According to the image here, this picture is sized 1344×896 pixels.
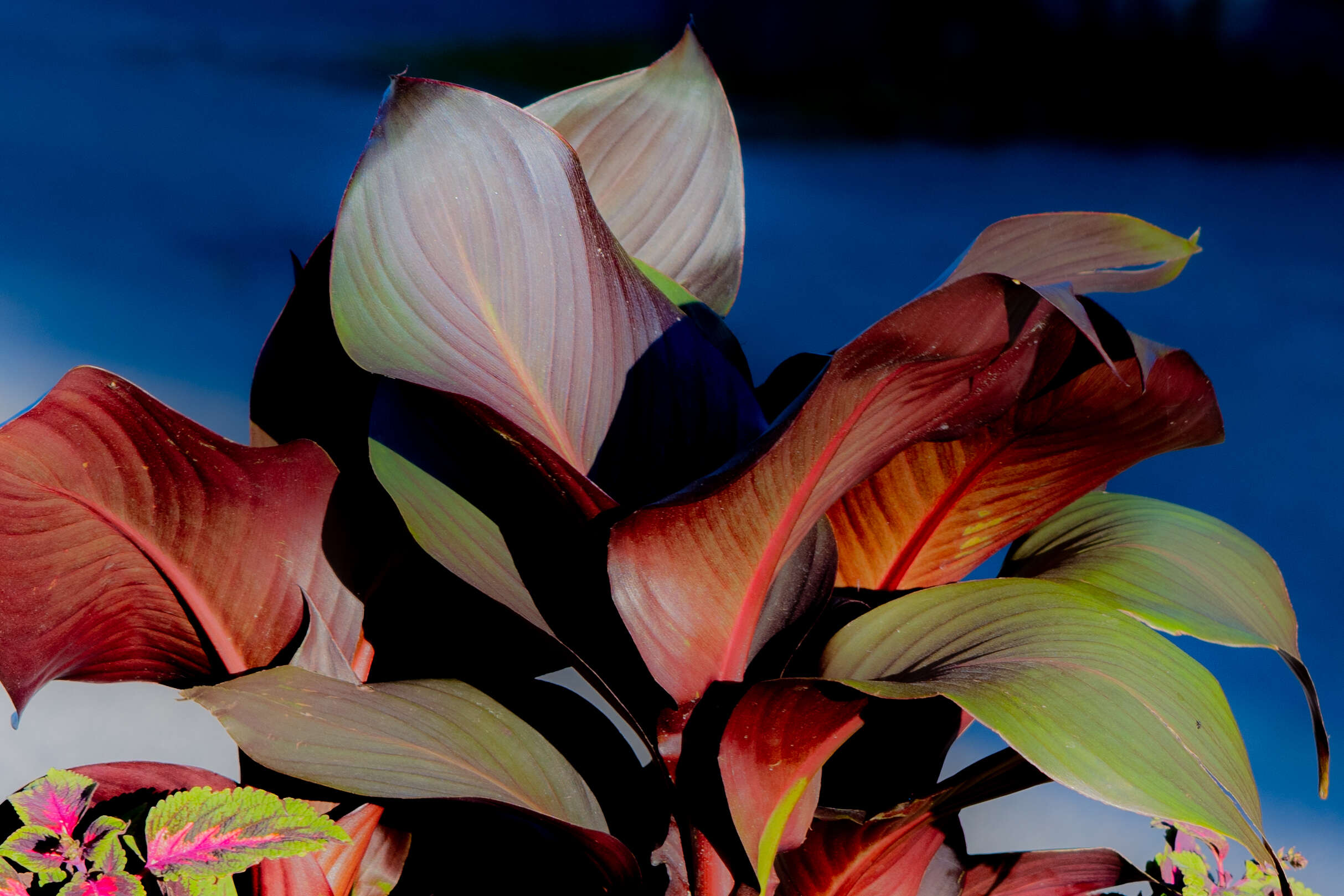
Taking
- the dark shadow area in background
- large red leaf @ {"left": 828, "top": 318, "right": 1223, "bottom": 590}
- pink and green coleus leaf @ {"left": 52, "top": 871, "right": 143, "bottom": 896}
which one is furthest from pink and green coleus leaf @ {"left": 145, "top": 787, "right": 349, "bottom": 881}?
the dark shadow area in background

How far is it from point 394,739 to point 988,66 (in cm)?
140

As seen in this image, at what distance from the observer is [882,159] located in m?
1.61

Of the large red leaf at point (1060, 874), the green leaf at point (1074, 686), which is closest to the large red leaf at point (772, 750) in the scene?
the green leaf at point (1074, 686)

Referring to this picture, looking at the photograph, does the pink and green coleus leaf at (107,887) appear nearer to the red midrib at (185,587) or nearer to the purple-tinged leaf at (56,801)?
the purple-tinged leaf at (56,801)

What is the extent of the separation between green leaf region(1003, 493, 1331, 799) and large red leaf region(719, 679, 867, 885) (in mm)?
184

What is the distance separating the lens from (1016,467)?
0.62 meters

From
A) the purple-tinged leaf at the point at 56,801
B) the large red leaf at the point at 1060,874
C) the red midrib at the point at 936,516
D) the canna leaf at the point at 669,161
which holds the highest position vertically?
the canna leaf at the point at 669,161

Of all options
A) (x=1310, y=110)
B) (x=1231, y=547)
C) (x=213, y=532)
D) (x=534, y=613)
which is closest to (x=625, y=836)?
(x=534, y=613)

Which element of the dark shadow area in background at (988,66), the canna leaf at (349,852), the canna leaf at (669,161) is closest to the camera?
the canna leaf at (349,852)

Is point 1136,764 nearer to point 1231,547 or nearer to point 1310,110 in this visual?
point 1231,547

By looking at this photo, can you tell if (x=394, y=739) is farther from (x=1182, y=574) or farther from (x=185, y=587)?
(x=1182, y=574)

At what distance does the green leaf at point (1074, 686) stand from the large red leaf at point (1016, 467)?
0.11m

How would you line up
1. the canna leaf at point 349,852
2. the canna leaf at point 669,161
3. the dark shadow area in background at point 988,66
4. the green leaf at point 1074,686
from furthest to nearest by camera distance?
the dark shadow area in background at point 988,66
the canna leaf at point 669,161
the canna leaf at point 349,852
the green leaf at point 1074,686

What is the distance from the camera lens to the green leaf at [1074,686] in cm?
38
